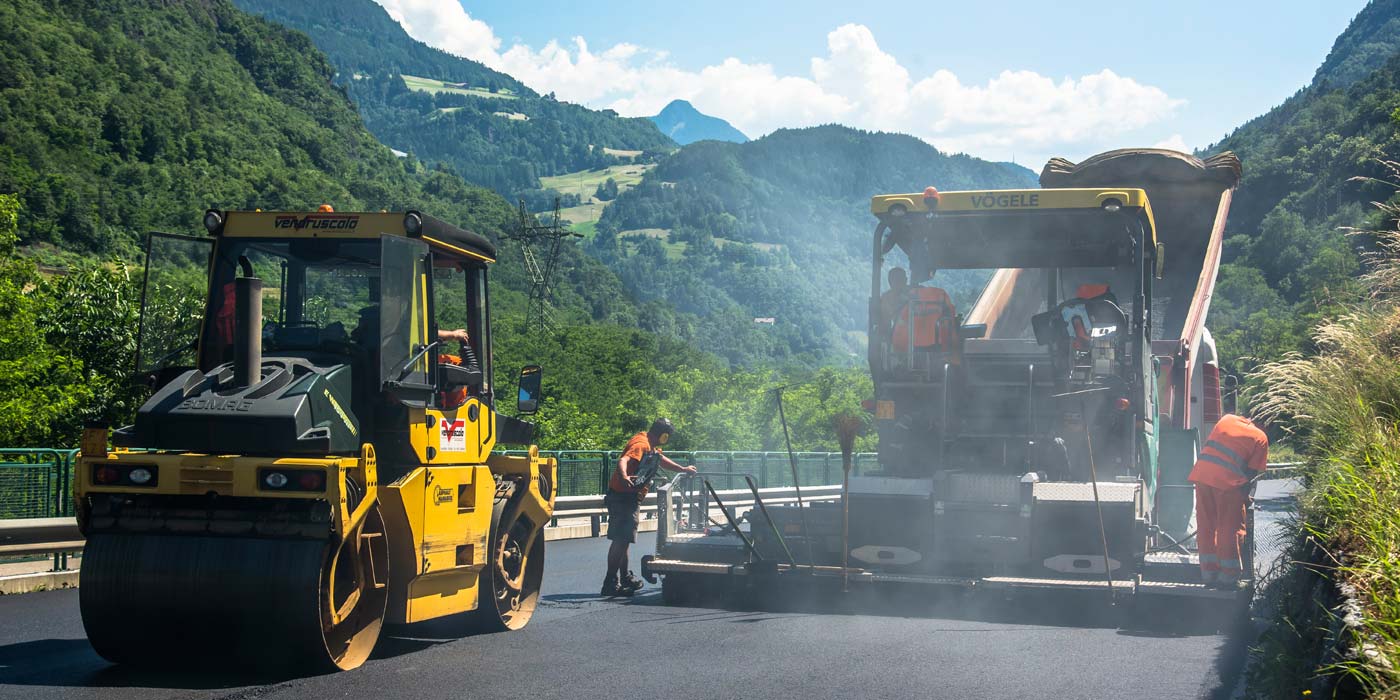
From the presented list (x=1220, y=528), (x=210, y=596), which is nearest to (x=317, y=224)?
(x=210, y=596)

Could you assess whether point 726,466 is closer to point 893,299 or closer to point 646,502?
point 646,502

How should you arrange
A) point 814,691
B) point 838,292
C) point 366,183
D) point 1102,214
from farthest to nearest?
point 838,292 < point 366,183 < point 1102,214 < point 814,691

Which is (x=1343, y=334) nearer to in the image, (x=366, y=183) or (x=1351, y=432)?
(x=1351, y=432)

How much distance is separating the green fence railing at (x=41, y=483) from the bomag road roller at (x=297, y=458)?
179 inches

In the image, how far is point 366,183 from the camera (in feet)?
394

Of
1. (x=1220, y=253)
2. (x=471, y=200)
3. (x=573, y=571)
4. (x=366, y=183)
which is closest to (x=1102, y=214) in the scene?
(x=1220, y=253)

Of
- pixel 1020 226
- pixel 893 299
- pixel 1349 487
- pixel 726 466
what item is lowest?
pixel 726 466

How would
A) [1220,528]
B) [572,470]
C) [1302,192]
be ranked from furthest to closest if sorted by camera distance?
[1302,192] < [572,470] < [1220,528]

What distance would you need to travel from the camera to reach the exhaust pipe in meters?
6.36

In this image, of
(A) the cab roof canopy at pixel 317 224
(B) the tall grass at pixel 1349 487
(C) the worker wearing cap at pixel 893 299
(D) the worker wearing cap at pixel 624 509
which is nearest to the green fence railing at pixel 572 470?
(D) the worker wearing cap at pixel 624 509

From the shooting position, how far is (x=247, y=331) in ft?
21.1

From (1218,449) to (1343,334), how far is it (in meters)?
1.25

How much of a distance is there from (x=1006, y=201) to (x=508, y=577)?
15.6 ft

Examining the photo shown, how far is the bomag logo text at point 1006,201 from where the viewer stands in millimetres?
10242
